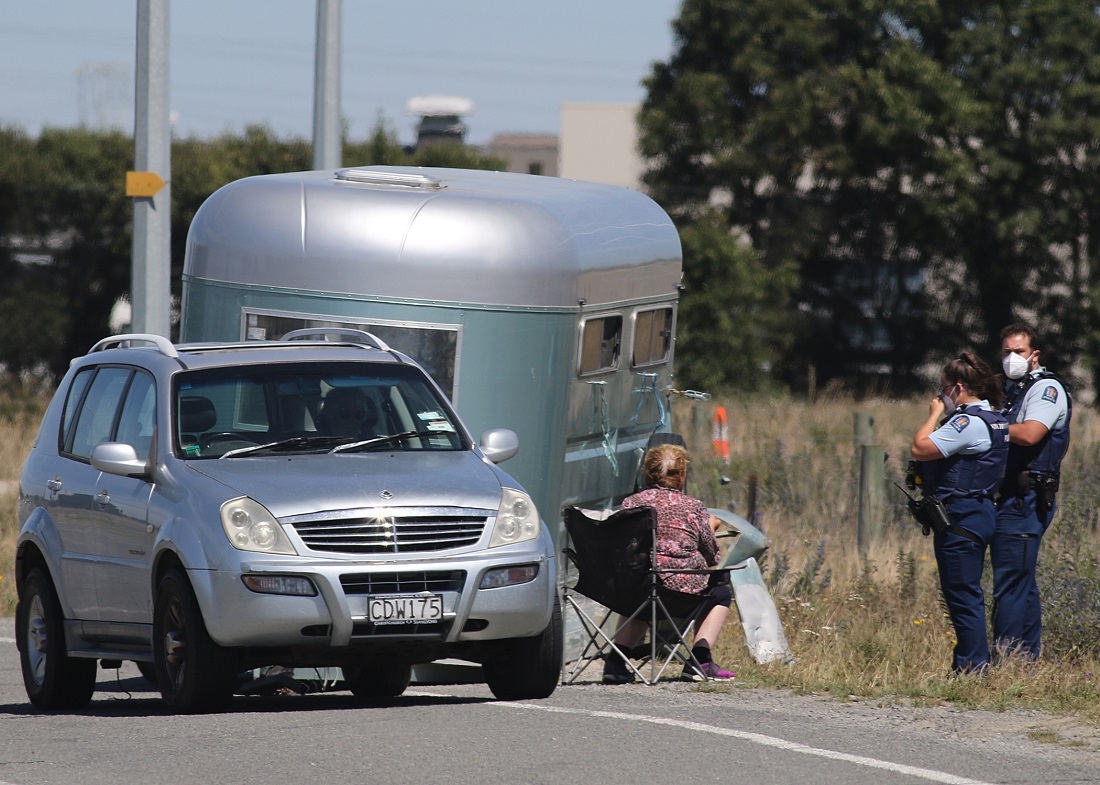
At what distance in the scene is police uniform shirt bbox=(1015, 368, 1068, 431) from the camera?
376 inches

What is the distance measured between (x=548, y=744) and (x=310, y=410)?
2476mm

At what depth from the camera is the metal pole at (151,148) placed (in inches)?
564

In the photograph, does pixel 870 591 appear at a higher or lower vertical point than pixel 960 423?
lower

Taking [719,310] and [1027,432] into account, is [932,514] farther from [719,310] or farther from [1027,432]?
[719,310]

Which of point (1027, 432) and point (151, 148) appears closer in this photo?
point (1027, 432)

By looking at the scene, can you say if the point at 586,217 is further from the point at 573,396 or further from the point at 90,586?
the point at 90,586

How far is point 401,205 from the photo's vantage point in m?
9.96

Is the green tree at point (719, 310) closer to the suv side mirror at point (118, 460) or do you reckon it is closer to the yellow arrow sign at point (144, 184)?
the yellow arrow sign at point (144, 184)

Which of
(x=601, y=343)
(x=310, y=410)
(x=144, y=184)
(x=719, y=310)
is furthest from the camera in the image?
(x=719, y=310)

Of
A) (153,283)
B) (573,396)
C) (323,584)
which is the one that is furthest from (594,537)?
(153,283)

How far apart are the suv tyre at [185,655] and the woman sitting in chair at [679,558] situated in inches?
102

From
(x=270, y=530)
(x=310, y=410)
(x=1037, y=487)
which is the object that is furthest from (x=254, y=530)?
(x=1037, y=487)

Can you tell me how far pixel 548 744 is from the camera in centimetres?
723

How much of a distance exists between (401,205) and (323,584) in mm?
2999
